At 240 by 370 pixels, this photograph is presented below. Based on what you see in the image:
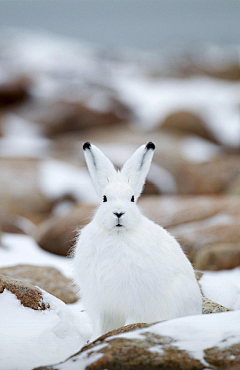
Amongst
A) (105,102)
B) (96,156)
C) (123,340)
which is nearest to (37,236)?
(96,156)

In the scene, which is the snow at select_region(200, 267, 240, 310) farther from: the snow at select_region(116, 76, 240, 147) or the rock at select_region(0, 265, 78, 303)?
the snow at select_region(116, 76, 240, 147)

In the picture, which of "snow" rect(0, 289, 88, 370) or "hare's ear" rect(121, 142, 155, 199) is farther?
"hare's ear" rect(121, 142, 155, 199)

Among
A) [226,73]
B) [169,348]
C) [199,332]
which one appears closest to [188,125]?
[226,73]

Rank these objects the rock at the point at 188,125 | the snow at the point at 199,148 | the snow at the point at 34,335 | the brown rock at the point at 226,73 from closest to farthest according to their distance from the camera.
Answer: the snow at the point at 34,335
the snow at the point at 199,148
the rock at the point at 188,125
the brown rock at the point at 226,73

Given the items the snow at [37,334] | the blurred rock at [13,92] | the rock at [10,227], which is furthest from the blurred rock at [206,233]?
the blurred rock at [13,92]

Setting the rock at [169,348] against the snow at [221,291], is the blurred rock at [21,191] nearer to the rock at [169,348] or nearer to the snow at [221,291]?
the snow at [221,291]

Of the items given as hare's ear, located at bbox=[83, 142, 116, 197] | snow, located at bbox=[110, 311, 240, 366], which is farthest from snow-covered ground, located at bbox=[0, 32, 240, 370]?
hare's ear, located at bbox=[83, 142, 116, 197]

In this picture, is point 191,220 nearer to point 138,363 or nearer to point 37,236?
point 37,236
